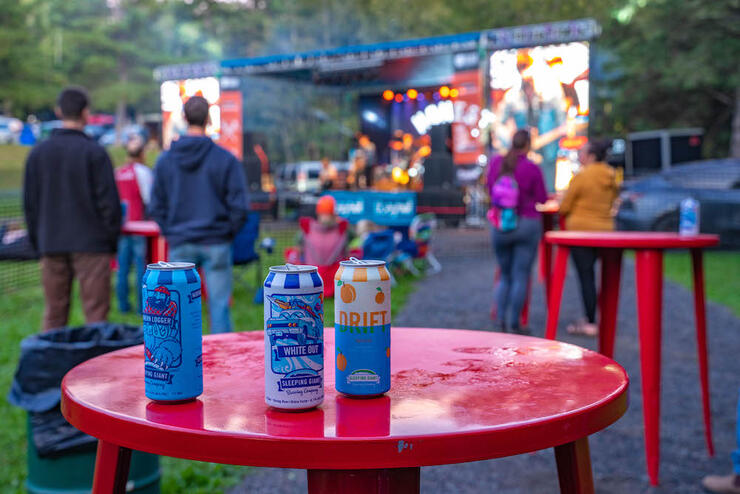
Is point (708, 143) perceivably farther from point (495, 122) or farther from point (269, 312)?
point (269, 312)

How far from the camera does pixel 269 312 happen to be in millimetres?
1383

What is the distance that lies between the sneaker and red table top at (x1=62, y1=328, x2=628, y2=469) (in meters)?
1.91

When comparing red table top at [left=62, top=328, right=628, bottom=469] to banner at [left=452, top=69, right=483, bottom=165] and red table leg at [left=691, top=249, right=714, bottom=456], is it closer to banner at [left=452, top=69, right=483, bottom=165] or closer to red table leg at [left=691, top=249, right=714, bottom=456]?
red table leg at [left=691, top=249, right=714, bottom=456]

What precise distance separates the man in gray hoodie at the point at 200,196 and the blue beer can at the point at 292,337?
3.34 meters

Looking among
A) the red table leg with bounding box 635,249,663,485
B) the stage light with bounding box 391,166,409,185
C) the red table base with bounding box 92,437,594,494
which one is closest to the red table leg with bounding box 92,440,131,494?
the red table base with bounding box 92,437,594,494

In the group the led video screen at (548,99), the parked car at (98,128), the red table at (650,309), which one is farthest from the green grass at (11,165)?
the red table at (650,309)

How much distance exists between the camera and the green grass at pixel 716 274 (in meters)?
9.34

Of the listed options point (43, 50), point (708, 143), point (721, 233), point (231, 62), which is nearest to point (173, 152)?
point (721, 233)

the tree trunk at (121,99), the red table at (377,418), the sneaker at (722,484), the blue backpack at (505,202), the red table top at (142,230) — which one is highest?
the tree trunk at (121,99)

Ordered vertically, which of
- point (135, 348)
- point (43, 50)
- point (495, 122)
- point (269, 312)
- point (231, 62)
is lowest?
point (135, 348)

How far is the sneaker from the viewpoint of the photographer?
3320mm

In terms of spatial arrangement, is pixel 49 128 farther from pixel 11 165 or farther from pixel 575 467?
pixel 11 165

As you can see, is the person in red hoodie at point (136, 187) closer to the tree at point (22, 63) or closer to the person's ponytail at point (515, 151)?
the person's ponytail at point (515, 151)

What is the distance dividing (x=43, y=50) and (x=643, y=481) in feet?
124
